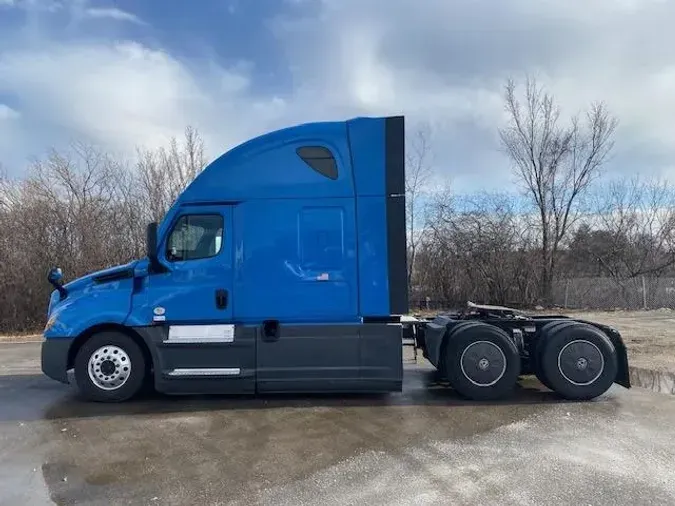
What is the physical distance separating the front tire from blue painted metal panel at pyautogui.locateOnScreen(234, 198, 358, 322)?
154 centimetres

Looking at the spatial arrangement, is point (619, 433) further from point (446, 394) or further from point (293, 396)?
point (293, 396)

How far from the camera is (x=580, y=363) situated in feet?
24.8

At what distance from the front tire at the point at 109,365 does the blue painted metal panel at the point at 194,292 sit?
0.40 metres

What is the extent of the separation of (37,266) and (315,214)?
52.3ft

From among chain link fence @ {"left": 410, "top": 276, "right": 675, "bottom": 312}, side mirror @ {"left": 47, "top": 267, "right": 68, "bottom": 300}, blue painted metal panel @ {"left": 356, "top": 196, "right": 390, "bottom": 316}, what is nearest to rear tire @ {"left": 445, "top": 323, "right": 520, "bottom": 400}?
blue painted metal panel @ {"left": 356, "top": 196, "right": 390, "bottom": 316}

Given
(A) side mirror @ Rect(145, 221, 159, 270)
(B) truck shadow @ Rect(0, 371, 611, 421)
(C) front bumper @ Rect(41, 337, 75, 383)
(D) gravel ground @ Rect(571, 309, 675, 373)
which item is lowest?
(B) truck shadow @ Rect(0, 371, 611, 421)

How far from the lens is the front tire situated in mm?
7410

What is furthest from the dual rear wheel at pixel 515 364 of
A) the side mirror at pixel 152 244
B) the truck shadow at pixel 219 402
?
the side mirror at pixel 152 244

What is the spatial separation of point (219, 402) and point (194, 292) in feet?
5.22

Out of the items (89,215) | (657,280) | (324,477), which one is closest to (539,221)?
(657,280)

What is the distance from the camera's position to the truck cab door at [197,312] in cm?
732

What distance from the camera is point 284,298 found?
7.36 m

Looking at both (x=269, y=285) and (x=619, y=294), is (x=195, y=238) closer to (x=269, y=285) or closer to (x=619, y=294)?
(x=269, y=285)

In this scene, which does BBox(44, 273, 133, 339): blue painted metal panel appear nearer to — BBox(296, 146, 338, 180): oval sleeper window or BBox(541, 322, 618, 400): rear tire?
BBox(296, 146, 338, 180): oval sleeper window
